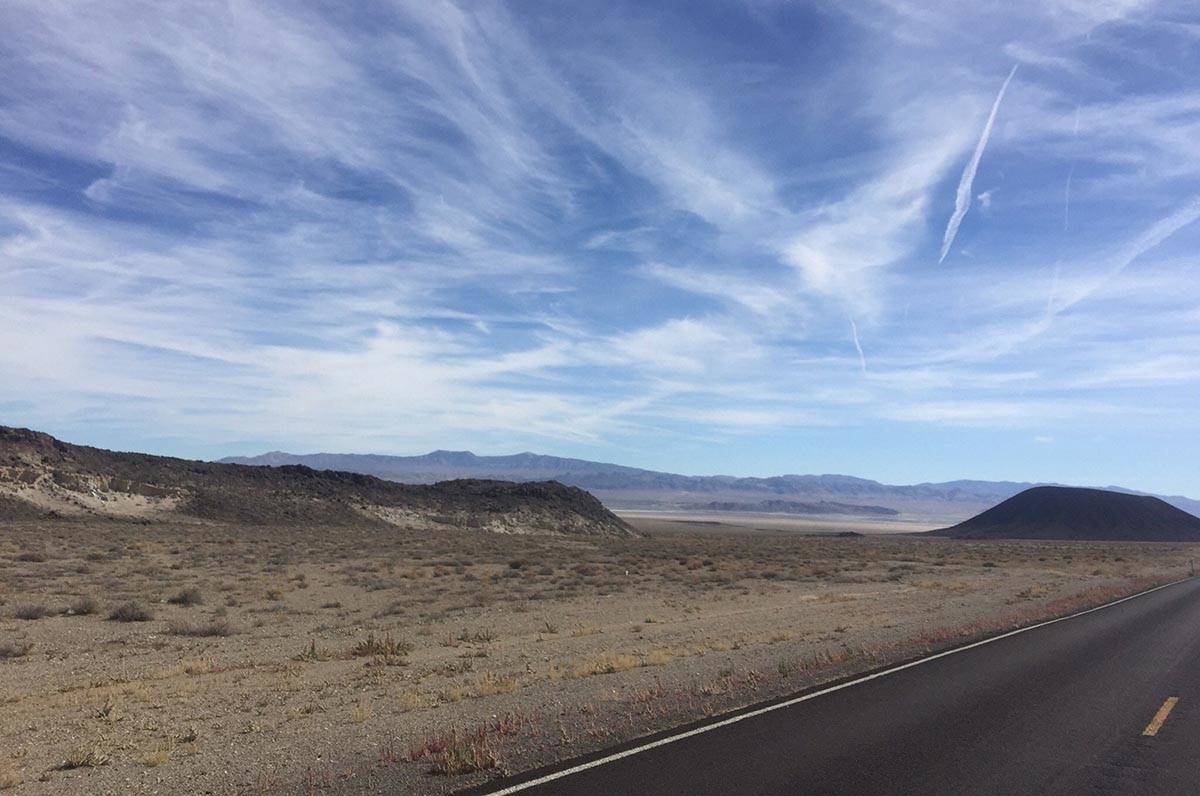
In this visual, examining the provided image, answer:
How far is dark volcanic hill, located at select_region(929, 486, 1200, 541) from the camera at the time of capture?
134 metres

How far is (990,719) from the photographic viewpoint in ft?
33.5

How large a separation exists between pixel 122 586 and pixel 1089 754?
90.5ft

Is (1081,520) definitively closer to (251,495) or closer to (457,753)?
(251,495)

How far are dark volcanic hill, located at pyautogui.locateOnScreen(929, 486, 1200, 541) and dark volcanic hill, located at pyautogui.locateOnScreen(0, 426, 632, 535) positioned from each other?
246 ft

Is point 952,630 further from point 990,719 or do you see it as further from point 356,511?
point 356,511

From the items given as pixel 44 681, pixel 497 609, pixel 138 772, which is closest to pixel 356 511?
pixel 497 609

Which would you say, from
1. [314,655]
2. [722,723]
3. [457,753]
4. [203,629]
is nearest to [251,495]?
[203,629]

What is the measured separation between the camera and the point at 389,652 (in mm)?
16359

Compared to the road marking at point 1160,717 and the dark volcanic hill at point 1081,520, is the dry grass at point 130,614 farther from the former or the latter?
the dark volcanic hill at point 1081,520

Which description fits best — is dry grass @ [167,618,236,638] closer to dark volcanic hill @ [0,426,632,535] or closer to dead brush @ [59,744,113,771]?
dead brush @ [59,744,113,771]

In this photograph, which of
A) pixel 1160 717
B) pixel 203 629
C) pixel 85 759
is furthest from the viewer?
pixel 203 629

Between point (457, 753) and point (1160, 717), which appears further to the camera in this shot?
point (1160, 717)

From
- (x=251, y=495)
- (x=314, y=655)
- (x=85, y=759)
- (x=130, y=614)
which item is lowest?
(x=130, y=614)

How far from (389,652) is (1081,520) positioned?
153m
